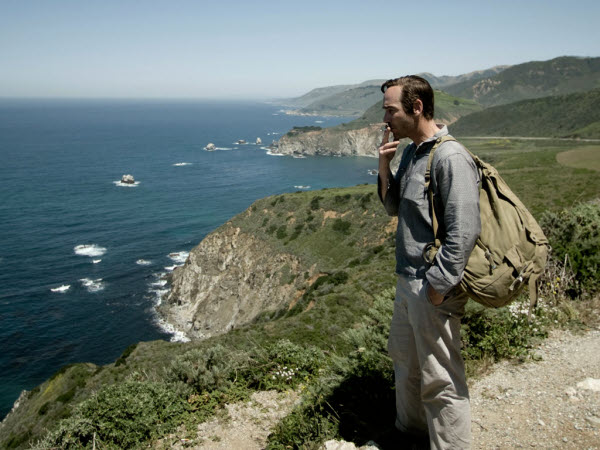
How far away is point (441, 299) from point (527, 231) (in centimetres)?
85

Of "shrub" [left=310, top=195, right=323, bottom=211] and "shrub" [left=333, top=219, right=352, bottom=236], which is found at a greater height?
"shrub" [left=310, top=195, right=323, bottom=211]

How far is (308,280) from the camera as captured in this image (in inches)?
1532

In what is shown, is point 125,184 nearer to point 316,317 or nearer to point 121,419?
point 316,317

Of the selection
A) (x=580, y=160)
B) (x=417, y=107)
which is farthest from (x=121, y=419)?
(x=580, y=160)

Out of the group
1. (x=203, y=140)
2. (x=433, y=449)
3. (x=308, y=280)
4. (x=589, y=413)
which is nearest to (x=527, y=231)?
(x=433, y=449)

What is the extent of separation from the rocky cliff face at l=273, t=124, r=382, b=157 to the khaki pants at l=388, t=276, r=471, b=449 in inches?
6612

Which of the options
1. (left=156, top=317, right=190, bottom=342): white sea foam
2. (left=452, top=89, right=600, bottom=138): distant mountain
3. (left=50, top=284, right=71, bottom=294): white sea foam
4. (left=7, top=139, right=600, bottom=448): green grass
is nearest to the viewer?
(left=7, top=139, right=600, bottom=448): green grass

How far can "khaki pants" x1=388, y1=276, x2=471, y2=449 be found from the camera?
3.28m

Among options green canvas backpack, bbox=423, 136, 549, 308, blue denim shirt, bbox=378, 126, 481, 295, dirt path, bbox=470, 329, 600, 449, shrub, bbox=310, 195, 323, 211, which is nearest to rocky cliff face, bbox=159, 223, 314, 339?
shrub, bbox=310, 195, 323, 211

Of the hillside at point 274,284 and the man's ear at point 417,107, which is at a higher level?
Answer: the man's ear at point 417,107

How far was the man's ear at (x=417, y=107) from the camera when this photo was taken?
3.31 metres

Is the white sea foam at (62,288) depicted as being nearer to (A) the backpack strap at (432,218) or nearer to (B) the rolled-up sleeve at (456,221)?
(A) the backpack strap at (432,218)

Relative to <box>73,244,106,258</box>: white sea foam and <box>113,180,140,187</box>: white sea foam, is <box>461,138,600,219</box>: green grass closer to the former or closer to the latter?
<box>73,244,106,258</box>: white sea foam

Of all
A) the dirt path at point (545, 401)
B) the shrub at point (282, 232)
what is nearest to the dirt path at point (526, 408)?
the dirt path at point (545, 401)
